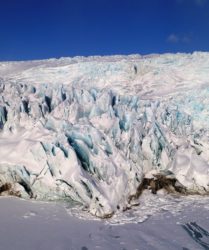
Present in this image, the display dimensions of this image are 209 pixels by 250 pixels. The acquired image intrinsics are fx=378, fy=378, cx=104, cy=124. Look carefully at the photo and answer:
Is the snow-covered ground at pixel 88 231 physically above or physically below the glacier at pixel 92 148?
below

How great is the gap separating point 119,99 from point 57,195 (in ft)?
14.9

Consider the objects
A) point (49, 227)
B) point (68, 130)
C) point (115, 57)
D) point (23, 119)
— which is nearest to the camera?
point (49, 227)

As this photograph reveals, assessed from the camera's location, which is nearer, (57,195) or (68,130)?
(57,195)

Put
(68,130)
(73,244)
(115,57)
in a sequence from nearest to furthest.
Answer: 1. (73,244)
2. (68,130)
3. (115,57)

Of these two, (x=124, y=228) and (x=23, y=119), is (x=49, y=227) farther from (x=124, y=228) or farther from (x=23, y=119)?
(x=23, y=119)

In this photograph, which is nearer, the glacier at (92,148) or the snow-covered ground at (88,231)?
the snow-covered ground at (88,231)

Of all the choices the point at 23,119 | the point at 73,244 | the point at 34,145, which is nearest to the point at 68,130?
the point at 34,145

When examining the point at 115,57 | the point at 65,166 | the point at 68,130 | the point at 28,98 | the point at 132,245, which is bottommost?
the point at 132,245

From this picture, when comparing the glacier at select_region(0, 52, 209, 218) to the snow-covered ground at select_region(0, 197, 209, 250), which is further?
the glacier at select_region(0, 52, 209, 218)

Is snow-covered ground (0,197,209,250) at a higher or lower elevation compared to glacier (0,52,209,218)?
lower

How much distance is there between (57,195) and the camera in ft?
22.7

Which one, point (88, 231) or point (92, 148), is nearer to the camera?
point (88, 231)

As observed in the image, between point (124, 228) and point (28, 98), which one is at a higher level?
point (28, 98)

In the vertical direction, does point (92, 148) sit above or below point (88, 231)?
above
